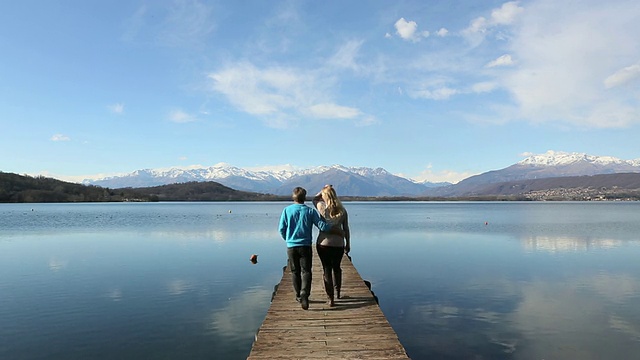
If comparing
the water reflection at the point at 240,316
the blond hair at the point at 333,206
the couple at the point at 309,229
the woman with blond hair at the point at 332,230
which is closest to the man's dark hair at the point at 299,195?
the couple at the point at 309,229

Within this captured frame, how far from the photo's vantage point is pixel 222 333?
15039 mm

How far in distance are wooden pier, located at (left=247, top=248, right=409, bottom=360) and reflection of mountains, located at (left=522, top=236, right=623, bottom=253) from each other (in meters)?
32.5

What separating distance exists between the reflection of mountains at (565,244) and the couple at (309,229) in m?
33.6

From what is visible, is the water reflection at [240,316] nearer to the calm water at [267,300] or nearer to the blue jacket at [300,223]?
the calm water at [267,300]

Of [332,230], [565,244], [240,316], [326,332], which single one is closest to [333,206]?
[332,230]

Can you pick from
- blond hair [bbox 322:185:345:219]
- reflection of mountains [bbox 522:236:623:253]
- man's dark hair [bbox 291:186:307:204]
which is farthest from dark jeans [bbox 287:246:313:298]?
reflection of mountains [bbox 522:236:623:253]

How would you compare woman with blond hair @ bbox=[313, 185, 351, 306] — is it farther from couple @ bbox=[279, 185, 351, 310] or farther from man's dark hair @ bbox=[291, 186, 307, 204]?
man's dark hair @ bbox=[291, 186, 307, 204]

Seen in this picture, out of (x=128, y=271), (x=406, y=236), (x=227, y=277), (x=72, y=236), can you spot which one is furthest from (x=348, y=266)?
(x=72, y=236)

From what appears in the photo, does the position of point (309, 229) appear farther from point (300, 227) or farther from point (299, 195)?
point (299, 195)

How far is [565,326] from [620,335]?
5.59 ft

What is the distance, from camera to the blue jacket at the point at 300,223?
1102cm

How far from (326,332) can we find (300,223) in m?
2.78

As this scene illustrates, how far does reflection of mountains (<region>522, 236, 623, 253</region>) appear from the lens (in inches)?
1556

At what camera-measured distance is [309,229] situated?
36.3 ft
